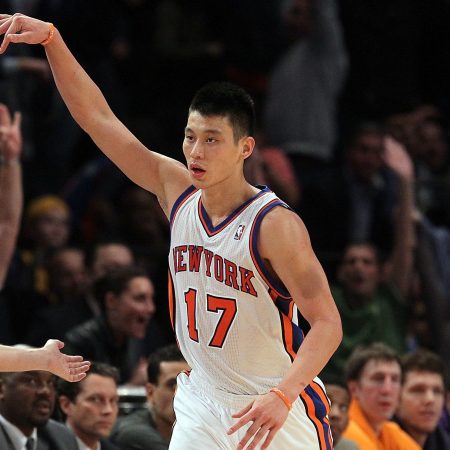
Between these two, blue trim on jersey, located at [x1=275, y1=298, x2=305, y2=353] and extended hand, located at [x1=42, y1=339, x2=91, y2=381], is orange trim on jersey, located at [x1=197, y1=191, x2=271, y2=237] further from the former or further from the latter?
extended hand, located at [x1=42, y1=339, x2=91, y2=381]

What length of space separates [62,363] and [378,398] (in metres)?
3.23

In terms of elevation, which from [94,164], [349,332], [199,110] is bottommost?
[349,332]

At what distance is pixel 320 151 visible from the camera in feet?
38.6

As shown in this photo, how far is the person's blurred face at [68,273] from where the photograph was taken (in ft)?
31.7

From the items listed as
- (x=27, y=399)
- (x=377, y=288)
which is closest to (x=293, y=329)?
(x=27, y=399)

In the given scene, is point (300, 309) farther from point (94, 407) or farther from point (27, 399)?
point (94, 407)

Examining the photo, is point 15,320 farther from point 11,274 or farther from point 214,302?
point 214,302

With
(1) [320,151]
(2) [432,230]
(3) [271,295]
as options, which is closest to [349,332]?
(2) [432,230]

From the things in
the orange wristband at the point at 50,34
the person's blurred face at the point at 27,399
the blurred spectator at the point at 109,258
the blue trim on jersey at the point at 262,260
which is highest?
the orange wristband at the point at 50,34

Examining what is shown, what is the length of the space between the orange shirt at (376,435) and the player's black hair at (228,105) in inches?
111

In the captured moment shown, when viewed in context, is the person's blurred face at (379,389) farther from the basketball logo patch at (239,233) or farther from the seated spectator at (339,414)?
the basketball logo patch at (239,233)

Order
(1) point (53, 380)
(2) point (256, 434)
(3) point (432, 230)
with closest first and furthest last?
(2) point (256, 434) < (1) point (53, 380) < (3) point (432, 230)

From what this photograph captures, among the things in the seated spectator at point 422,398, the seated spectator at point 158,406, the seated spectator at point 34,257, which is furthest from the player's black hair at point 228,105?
the seated spectator at point 34,257

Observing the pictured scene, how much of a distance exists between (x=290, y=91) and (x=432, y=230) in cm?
206
